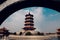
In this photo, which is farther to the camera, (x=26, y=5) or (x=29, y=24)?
(x=29, y=24)

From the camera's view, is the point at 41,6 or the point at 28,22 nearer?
the point at 41,6

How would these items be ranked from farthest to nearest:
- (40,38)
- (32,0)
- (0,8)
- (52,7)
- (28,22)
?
(28,22) < (40,38) < (52,7) < (32,0) < (0,8)

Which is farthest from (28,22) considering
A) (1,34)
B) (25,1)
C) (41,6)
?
(25,1)

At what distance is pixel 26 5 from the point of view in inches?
531

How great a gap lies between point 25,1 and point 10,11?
197 cm

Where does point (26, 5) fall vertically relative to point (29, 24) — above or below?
above

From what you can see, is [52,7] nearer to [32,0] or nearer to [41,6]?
[41,6]

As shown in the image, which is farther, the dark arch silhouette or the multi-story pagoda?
the multi-story pagoda

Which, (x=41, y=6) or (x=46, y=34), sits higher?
(x=41, y=6)

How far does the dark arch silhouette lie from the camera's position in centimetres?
1245

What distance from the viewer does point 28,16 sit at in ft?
81.5

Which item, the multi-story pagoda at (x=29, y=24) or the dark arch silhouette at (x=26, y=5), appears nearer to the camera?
the dark arch silhouette at (x=26, y=5)

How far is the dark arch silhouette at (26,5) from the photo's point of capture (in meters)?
12.4

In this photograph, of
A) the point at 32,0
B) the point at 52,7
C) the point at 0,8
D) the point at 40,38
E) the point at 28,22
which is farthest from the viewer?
the point at 28,22
